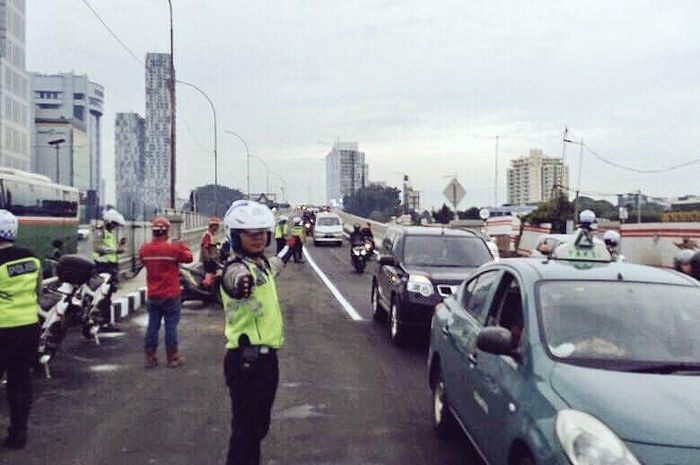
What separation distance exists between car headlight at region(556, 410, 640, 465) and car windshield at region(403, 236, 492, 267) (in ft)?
25.7

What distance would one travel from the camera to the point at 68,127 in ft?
→ 365

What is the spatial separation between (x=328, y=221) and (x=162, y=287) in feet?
113

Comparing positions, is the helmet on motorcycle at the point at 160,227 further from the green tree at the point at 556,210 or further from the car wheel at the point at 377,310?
the green tree at the point at 556,210

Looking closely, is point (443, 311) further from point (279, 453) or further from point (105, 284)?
point (105, 284)

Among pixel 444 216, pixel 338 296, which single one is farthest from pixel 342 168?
pixel 338 296

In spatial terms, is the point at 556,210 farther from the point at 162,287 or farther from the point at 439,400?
the point at 439,400

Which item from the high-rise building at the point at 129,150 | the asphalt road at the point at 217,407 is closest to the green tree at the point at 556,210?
the asphalt road at the point at 217,407

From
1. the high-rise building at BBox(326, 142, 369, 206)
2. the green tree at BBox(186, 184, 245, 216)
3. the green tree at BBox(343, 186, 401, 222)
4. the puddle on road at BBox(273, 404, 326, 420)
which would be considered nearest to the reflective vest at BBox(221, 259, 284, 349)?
the puddle on road at BBox(273, 404, 326, 420)

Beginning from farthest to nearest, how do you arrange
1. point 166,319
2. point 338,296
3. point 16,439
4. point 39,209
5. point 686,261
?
point 39,209 → point 338,296 → point 686,261 → point 166,319 → point 16,439

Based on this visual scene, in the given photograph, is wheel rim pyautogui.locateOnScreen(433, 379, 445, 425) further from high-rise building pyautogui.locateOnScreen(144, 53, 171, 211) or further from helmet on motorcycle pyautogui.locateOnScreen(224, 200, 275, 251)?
high-rise building pyautogui.locateOnScreen(144, 53, 171, 211)

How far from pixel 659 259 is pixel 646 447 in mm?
21822

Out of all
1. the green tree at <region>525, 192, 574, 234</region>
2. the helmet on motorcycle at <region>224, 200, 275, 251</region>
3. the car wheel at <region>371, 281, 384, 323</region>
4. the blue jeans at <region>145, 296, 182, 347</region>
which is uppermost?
the green tree at <region>525, 192, 574, 234</region>

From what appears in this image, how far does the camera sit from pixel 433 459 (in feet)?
19.4

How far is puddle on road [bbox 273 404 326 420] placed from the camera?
7.14 m
